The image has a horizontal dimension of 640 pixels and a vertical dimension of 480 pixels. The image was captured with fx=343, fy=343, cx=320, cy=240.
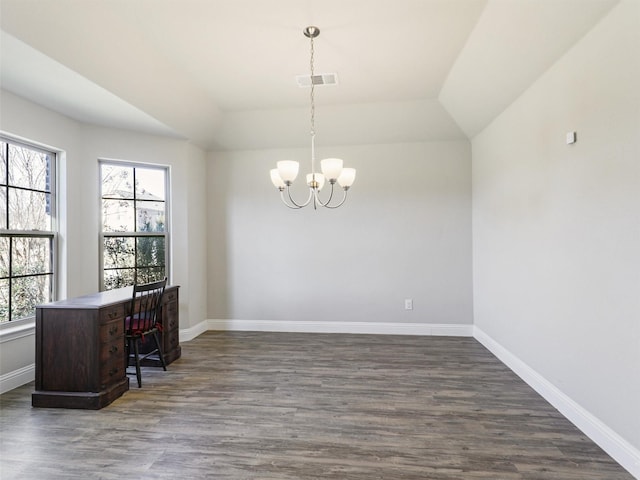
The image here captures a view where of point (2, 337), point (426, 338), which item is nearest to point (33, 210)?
point (2, 337)

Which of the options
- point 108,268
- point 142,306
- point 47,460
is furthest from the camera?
point 108,268

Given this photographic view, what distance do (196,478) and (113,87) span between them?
116 inches

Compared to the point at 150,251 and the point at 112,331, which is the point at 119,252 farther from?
the point at 112,331

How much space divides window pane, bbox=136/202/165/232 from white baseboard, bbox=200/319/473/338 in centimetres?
149

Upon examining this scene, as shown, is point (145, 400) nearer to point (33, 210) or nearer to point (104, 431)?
point (104, 431)

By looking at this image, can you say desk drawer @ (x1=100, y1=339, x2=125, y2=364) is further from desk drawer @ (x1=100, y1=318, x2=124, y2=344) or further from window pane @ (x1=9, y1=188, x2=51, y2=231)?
window pane @ (x1=9, y1=188, x2=51, y2=231)

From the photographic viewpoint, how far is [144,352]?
11.7ft

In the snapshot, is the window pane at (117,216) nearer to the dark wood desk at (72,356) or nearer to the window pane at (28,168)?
the window pane at (28,168)

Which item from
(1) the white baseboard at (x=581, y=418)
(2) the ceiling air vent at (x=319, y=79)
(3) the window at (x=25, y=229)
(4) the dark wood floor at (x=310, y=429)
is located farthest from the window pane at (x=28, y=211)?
(1) the white baseboard at (x=581, y=418)

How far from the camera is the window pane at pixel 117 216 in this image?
3.92m

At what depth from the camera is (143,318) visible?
321cm

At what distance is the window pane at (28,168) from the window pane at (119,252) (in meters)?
0.81

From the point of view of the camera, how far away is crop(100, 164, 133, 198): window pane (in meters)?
3.93

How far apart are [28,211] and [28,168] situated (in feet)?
1.33
